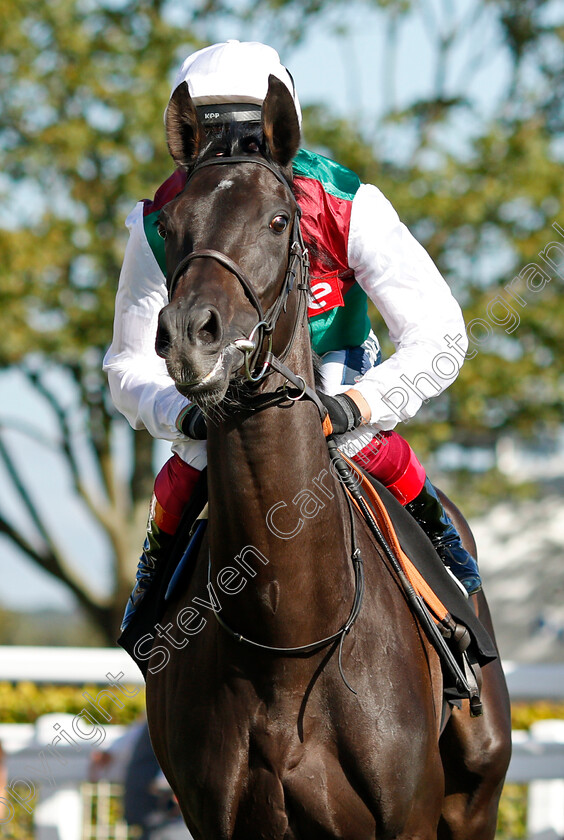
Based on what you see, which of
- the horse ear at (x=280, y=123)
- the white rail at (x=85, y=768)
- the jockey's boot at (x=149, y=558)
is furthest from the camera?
the white rail at (x=85, y=768)

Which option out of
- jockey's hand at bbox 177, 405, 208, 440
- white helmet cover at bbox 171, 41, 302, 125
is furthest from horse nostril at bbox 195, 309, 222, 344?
white helmet cover at bbox 171, 41, 302, 125

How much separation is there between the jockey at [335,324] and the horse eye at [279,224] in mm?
392

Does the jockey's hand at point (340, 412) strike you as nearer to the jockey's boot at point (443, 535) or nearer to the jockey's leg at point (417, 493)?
the jockey's leg at point (417, 493)

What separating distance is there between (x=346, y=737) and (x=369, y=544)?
590 mm

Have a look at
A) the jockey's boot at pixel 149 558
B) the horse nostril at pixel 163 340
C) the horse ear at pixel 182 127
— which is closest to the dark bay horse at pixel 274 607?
the horse ear at pixel 182 127

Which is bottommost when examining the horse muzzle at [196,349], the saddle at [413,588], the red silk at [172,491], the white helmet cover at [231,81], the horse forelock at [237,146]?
the saddle at [413,588]

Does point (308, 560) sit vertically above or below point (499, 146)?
below

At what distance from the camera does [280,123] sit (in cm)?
265

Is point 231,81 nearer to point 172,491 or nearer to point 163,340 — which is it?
point 163,340

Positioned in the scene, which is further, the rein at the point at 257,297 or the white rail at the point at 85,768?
the white rail at the point at 85,768

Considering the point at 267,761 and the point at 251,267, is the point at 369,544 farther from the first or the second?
the point at 251,267

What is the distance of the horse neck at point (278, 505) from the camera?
254 cm

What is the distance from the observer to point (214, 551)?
2.70 meters

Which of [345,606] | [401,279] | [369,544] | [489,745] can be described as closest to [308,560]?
[345,606]
